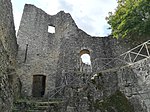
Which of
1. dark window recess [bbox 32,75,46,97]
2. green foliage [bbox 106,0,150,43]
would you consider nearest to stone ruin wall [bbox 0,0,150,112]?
dark window recess [bbox 32,75,46,97]

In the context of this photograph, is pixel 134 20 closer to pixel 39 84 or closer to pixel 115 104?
pixel 115 104

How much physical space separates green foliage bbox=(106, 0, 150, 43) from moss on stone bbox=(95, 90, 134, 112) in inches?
228

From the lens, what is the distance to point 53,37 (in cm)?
1420

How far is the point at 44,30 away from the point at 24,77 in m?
3.89

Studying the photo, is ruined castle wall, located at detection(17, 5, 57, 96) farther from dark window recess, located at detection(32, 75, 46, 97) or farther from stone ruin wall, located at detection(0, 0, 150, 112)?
dark window recess, located at detection(32, 75, 46, 97)

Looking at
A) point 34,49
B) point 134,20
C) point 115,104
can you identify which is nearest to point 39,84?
point 34,49

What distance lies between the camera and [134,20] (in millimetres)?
11227

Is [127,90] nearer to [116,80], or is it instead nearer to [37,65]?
[116,80]

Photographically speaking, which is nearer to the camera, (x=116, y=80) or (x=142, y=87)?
(x=142, y=87)

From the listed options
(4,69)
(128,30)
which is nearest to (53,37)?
(128,30)

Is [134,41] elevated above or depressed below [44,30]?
below

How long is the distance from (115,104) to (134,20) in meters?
6.43

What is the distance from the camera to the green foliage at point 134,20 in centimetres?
1104

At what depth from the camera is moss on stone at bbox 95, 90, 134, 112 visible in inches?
243
